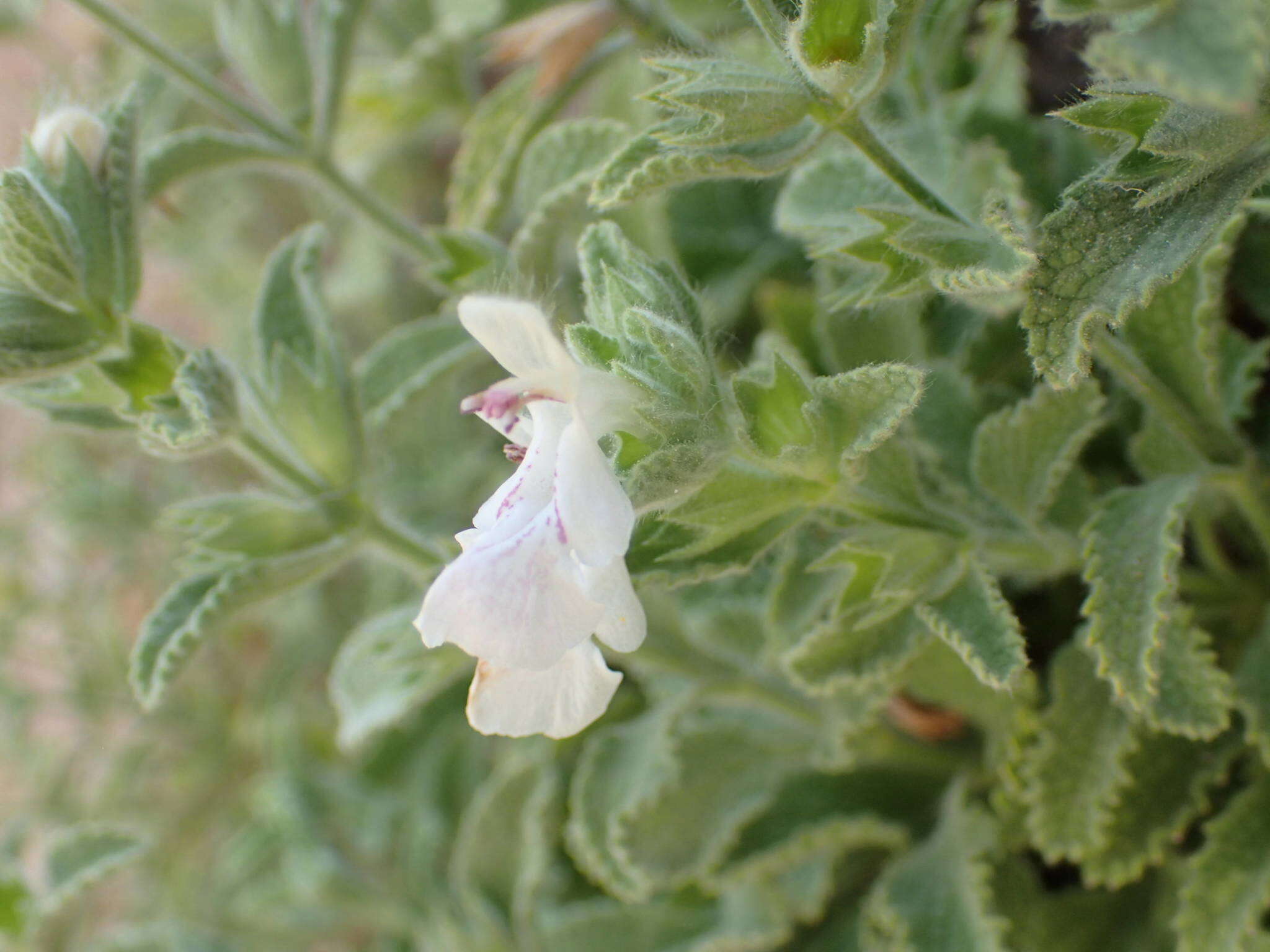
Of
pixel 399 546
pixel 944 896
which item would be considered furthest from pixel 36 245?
pixel 944 896

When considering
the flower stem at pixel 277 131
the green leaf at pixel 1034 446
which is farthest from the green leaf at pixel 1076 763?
the flower stem at pixel 277 131

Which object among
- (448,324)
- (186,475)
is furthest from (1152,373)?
(186,475)

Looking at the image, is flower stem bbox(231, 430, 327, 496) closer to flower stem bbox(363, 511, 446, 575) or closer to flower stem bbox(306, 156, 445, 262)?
flower stem bbox(363, 511, 446, 575)

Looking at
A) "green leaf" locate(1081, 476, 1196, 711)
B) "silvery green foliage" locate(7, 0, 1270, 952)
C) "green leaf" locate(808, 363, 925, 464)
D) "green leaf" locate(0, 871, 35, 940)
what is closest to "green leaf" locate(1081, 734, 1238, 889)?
"silvery green foliage" locate(7, 0, 1270, 952)

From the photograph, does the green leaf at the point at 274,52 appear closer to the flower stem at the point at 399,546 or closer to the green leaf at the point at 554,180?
the green leaf at the point at 554,180

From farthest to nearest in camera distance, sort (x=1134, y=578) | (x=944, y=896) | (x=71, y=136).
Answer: (x=944, y=896) → (x=71, y=136) → (x=1134, y=578)

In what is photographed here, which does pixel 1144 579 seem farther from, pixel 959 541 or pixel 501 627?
pixel 501 627

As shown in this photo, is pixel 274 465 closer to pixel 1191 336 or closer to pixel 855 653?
pixel 855 653
